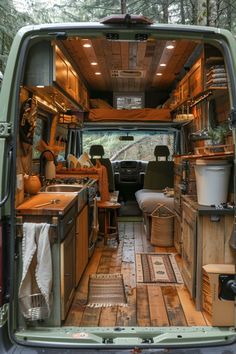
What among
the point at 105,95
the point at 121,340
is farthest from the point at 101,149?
the point at 121,340

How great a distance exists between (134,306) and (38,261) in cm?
115

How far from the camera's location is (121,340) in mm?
1896

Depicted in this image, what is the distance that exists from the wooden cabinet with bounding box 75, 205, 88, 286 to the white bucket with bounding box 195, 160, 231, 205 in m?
1.20

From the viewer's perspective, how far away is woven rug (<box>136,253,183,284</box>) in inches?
155

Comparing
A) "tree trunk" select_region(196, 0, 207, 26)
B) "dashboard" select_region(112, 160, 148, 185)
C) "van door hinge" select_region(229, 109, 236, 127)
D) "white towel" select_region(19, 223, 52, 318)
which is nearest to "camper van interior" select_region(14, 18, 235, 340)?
"white towel" select_region(19, 223, 52, 318)

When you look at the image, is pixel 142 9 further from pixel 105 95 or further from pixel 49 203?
pixel 49 203

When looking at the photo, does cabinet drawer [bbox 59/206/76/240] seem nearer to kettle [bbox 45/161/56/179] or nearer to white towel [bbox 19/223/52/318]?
white towel [bbox 19/223/52/318]

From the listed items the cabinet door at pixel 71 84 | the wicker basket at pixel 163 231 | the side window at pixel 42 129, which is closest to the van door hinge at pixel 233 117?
the cabinet door at pixel 71 84

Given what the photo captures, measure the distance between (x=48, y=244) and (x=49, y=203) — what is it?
45 cm

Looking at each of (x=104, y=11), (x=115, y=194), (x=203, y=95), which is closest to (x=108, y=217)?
(x=115, y=194)

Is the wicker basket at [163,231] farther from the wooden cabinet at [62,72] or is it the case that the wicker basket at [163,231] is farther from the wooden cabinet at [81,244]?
the wooden cabinet at [62,72]

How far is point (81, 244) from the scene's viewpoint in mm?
3848

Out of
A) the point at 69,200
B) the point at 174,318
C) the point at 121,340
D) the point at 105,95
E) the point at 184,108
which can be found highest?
the point at 105,95

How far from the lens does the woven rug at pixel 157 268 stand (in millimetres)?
3948
